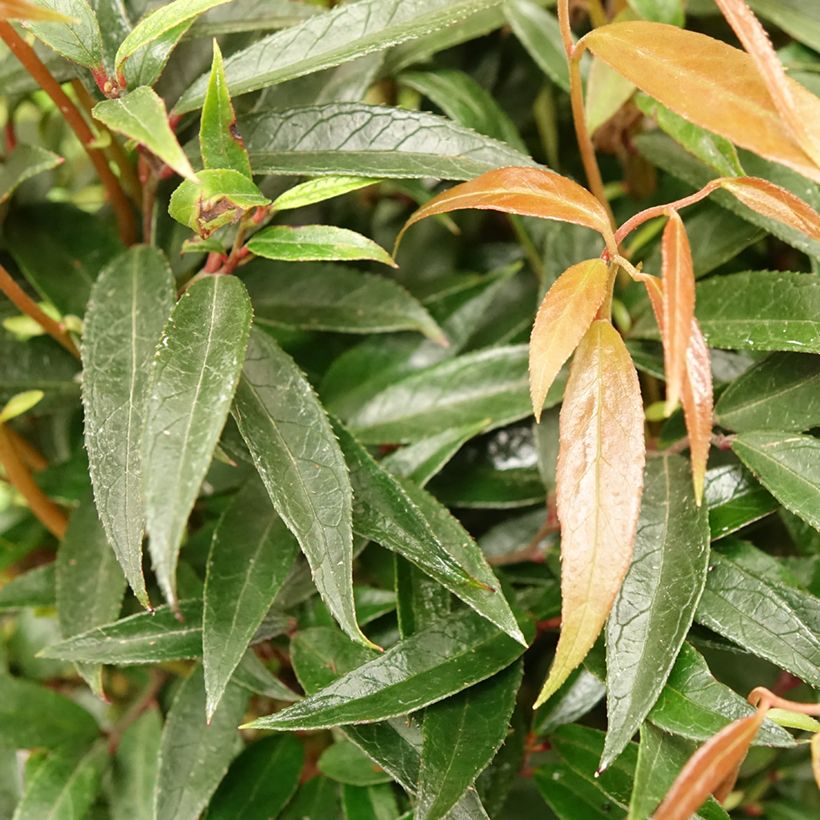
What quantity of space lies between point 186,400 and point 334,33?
0.25 m

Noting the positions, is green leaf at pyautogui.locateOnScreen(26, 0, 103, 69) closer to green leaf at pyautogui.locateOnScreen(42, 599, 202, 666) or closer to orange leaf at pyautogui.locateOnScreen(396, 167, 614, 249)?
orange leaf at pyautogui.locateOnScreen(396, 167, 614, 249)

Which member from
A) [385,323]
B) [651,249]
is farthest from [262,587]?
[651,249]

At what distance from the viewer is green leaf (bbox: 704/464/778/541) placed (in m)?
0.57

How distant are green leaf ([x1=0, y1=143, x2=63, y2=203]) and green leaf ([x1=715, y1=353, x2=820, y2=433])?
47 cm

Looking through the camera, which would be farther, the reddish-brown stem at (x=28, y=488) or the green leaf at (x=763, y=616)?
the reddish-brown stem at (x=28, y=488)

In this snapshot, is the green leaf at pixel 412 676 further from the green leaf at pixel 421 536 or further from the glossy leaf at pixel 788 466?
the glossy leaf at pixel 788 466

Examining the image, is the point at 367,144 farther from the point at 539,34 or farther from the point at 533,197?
the point at 539,34

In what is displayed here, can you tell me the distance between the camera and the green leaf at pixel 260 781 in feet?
2.04

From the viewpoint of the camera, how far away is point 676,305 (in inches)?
15.8

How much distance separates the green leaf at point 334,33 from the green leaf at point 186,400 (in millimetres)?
131

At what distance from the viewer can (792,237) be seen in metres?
0.60

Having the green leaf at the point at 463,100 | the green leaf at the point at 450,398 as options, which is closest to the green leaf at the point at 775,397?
the green leaf at the point at 450,398

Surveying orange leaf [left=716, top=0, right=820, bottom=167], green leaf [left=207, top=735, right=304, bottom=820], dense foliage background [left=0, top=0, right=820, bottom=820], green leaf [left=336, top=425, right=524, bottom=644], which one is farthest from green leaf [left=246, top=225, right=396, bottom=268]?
green leaf [left=207, top=735, right=304, bottom=820]

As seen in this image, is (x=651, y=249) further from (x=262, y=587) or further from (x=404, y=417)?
(x=262, y=587)
